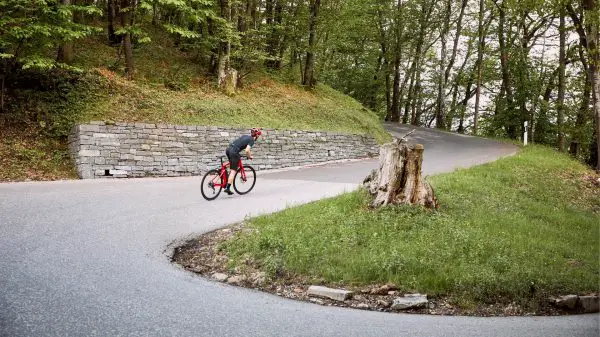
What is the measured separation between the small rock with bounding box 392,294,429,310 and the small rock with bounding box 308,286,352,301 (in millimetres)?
588

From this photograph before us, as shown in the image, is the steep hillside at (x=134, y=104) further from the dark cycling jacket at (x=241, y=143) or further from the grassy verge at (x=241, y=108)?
the dark cycling jacket at (x=241, y=143)

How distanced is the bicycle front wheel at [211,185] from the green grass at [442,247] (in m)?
2.76

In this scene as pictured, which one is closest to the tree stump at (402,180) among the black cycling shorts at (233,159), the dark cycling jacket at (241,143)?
the dark cycling jacket at (241,143)

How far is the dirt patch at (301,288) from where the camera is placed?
5.44 meters

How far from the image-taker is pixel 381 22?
3522 centimetres

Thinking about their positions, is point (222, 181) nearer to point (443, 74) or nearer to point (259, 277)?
point (259, 277)

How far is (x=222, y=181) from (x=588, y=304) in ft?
26.4

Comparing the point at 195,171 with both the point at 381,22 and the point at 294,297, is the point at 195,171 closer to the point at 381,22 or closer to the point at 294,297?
the point at 294,297

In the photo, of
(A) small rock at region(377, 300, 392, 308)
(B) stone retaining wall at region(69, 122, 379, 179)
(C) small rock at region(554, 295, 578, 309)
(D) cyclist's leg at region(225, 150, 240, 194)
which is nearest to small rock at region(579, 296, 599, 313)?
(C) small rock at region(554, 295, 578, 309)

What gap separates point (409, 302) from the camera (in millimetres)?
5438

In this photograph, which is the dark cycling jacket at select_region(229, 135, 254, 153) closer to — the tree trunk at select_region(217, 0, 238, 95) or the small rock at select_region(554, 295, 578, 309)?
the small rock at select_region(554, 295, 578, 309)

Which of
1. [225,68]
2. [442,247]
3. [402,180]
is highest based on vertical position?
[225,68]

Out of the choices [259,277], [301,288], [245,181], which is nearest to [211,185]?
[245,181]

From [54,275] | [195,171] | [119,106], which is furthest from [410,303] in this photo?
[119,106]
